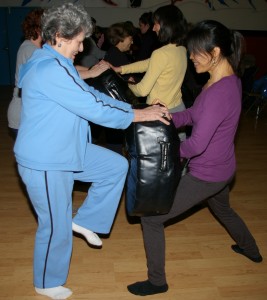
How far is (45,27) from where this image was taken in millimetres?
1594

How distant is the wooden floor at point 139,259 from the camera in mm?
2096

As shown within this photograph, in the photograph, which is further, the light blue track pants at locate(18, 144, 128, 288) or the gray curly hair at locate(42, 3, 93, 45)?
the light blue track pants at locate(18, 144, 128, 288)

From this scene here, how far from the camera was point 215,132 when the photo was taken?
1793 millimetres

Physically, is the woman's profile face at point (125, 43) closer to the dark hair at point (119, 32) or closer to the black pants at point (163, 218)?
the dark hair at point (119, 32)

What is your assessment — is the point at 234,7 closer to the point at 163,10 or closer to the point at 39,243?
the point at 163,10

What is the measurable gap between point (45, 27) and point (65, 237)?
109cm

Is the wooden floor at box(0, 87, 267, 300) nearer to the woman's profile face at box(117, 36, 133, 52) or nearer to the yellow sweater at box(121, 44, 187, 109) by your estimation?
the yellow sweater at box(121, 44, 187, 109)

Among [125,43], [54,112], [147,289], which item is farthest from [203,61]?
[125,43]

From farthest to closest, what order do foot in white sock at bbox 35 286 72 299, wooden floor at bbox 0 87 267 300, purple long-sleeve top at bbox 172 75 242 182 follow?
1. wooden floor at bbox 0 87 267 300
2. foot in white sock at bbox 35 286 72 299
3. purple long-sleeve top at bbox 172 75 242 182

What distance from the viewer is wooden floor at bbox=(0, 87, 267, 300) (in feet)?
6.88

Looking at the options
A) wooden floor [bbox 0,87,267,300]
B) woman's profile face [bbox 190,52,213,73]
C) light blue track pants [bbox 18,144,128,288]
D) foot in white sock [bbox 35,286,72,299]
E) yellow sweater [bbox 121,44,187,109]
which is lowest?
wooden floor [bbox 0,87,267,300]

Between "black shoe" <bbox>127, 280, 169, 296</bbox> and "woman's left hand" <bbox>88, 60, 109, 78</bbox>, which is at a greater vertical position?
"woman's left hand" <bbox>88, 60, 109, 78</bbox>

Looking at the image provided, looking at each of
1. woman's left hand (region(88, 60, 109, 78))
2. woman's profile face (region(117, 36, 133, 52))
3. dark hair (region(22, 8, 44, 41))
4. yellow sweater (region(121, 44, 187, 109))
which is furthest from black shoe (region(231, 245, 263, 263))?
dark hair (region(22, 8, 44, 41))

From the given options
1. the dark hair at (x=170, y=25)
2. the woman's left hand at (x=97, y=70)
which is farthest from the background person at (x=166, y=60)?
the woman's left hand at (x=97, y=70)
